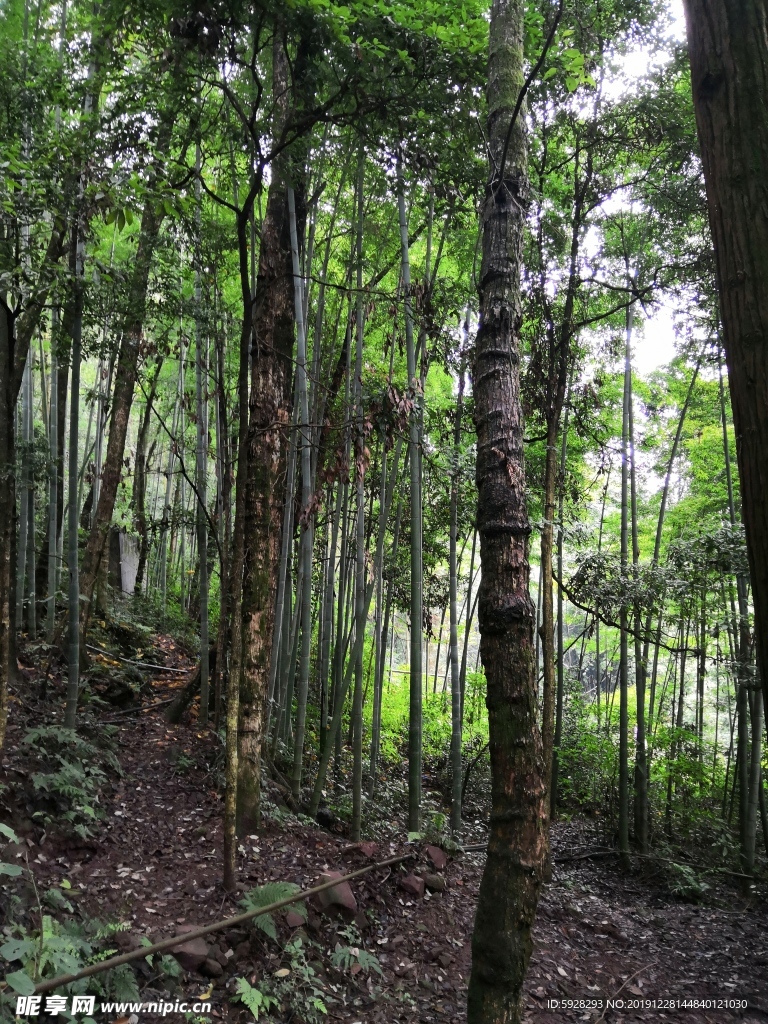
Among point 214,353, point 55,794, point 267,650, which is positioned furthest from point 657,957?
point 214,353

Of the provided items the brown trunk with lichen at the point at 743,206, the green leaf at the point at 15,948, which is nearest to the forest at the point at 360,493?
the brown trunk with lichen at the point at 743,206

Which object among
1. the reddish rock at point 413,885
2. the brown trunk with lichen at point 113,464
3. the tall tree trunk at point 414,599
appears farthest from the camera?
the brown trunk with lichen at point 113,464

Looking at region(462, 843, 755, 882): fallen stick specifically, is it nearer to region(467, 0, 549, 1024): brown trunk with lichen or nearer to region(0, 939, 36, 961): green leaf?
region(467, 0, 549, 1024): brown trunk with lichen

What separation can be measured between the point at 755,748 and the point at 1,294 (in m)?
6.61

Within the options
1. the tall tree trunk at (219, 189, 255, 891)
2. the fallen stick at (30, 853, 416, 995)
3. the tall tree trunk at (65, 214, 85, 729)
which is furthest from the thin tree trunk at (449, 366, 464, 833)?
the tall tree trunk at (65, 214, 85, 729)

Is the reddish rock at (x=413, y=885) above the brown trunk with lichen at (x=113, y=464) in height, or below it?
below

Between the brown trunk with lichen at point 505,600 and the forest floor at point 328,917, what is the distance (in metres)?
1.10

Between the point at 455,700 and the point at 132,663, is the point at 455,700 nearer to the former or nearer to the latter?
the point at 455,700

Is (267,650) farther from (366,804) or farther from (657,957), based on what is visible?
(657,957)

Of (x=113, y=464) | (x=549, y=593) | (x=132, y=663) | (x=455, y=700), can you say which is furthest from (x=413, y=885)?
(x=113, y=464)

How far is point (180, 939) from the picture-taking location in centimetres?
224

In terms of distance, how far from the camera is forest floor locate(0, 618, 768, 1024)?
2.58 m

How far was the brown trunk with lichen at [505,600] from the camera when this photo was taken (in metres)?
1.84

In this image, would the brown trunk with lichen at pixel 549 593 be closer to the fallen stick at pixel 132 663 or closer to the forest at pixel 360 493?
the forest at pixel 360 493
